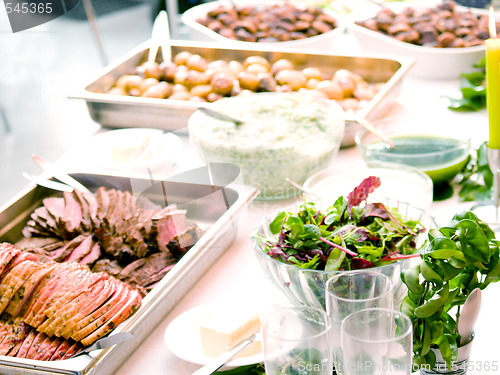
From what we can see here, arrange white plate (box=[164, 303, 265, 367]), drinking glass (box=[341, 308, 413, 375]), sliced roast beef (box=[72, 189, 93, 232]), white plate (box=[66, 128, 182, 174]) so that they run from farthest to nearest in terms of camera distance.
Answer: white plate (box=[66, 128, 182, 174]) < sliced roast beef (box=[72, 189, 93, 232]) < white plate (box=[164, 303, 265, 367]) < drinking glass (box=[341, 308, 413, 375])

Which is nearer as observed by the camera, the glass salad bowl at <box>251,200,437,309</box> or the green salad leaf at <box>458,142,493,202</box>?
the glass salad bowl at <box>251,200,437,309</box>

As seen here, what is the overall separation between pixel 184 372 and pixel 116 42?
397cm

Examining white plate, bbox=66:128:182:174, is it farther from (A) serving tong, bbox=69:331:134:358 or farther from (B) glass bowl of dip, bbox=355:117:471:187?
(A) serving tong, bbox=69:331:134:358

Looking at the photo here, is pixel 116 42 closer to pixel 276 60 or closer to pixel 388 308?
pixel 276 60

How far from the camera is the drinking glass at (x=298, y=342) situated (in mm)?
641

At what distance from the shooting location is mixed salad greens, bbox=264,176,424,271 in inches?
33.1

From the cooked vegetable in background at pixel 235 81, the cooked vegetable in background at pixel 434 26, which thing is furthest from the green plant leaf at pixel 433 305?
the cooked vegetable in background at pixel 434 26

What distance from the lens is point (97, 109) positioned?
1.70 meters

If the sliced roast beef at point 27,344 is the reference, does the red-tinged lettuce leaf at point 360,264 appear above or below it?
above

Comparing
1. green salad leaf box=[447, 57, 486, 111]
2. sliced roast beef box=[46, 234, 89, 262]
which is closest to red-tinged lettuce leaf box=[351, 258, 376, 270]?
sliced roast beef box=[46, 234, 89, 262]

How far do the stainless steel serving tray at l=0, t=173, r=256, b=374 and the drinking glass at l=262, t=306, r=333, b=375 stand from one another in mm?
272

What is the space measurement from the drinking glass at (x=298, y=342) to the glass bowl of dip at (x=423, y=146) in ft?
2.18

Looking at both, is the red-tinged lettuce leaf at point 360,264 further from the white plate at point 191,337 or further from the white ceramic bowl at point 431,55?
the white ceramic bowl at point 431,55

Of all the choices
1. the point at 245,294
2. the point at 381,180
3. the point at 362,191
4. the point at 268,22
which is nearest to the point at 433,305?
the point at 362,191
